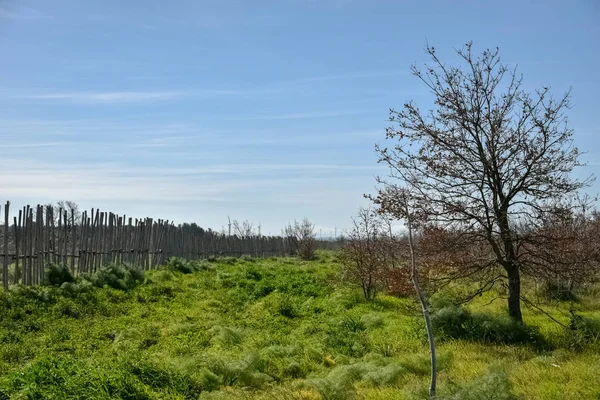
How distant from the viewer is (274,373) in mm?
7711

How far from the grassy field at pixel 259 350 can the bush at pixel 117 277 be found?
1.57 feet

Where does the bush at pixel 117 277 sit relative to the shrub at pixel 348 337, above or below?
above

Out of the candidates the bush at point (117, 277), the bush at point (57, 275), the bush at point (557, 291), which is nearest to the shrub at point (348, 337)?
the bush at point (557, 291)

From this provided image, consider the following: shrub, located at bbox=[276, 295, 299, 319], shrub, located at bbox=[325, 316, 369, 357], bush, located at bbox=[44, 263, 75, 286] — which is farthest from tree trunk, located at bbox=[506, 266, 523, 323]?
bush, located at bbox=[44, 263, 75, 286]

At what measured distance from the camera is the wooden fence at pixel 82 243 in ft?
42.0

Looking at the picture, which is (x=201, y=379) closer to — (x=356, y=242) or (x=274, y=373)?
(x=274, y=373)

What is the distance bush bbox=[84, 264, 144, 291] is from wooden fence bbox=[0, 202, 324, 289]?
90cm

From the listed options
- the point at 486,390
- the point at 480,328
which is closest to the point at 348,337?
the point at 480,328

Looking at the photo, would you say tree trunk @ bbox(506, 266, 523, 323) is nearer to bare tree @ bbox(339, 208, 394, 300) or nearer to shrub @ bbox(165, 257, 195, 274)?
bare tree @ bbox(339, 208, 394, 300)

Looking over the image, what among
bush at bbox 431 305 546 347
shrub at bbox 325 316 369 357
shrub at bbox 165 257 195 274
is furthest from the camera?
shrub at bbox 165 257 195 274

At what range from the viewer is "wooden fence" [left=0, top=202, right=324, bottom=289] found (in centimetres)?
1280

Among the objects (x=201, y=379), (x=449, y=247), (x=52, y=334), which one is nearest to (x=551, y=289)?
(x=449, y=247)

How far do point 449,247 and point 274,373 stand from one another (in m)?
4.04

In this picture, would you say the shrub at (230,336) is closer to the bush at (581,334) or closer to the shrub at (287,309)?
the shrub at (287,309)
